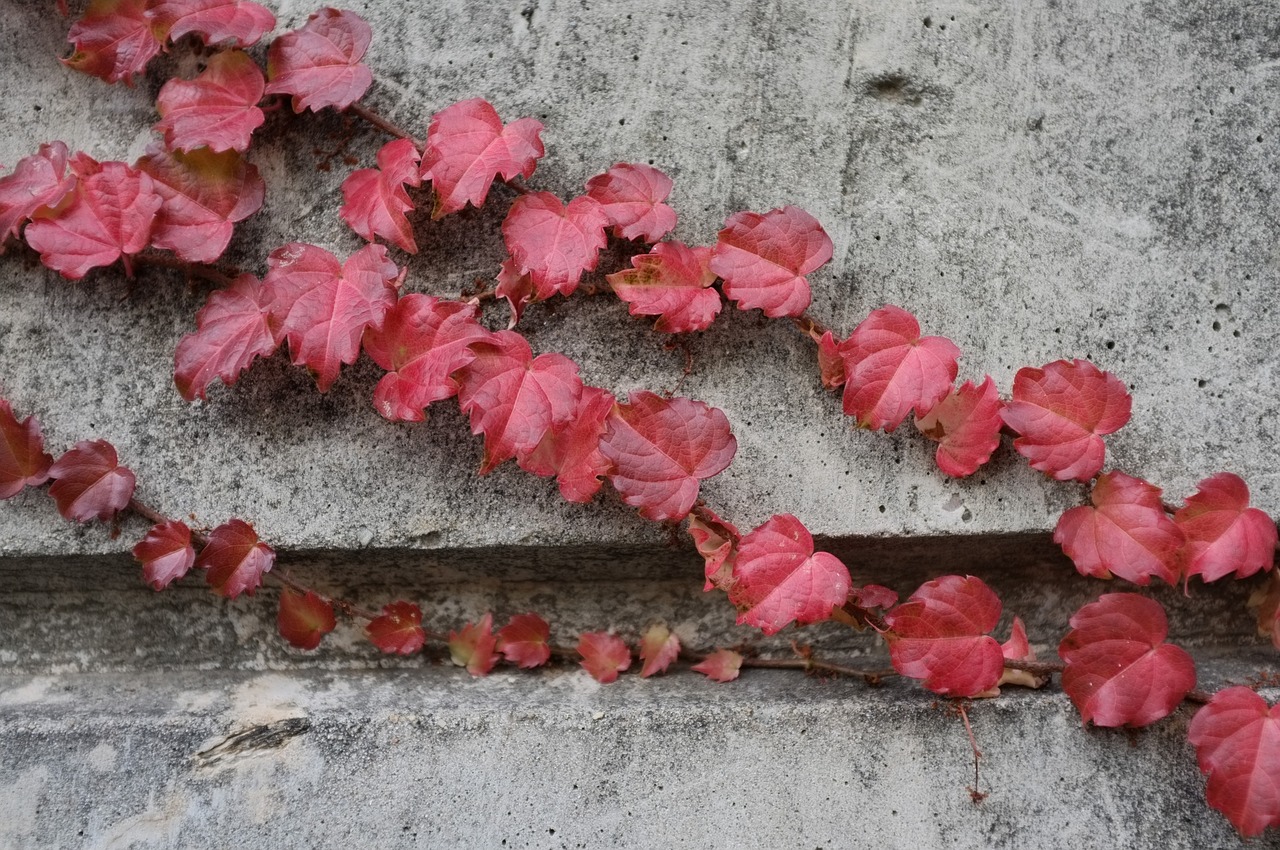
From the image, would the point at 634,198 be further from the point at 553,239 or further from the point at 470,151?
the point at 470,151

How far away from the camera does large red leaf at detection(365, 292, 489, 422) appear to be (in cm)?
124

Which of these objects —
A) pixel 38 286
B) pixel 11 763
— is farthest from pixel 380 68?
pixel 11 763

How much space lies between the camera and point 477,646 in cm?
144

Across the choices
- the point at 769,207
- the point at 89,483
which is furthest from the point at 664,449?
the point at 89,483

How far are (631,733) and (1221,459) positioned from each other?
1032mm

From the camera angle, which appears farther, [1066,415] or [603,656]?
[603,656]

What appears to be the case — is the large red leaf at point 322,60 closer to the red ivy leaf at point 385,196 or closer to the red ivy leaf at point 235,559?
the red ivy leaf at point 385,196

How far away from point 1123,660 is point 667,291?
Result: 0.88 meters

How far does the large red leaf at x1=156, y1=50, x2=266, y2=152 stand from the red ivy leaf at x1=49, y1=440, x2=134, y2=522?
0.51 m

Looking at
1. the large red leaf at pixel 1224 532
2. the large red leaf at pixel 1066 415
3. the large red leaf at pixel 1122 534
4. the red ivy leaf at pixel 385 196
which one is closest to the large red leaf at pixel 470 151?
Answer: the red ivy leaf at pixel 385 196

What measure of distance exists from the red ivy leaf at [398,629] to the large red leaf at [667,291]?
0.64 m

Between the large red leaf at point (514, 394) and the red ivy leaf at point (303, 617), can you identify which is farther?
the red ivy leaf at point (303, 617)

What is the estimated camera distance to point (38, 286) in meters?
1.40

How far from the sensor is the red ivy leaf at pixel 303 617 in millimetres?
1383
